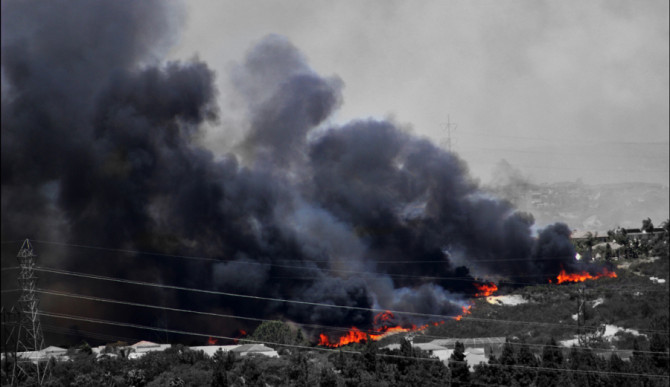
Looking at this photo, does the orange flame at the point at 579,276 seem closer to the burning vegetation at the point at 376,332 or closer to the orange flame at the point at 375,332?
the burning vegetation at the point at 376,332

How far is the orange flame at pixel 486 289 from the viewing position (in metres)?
124

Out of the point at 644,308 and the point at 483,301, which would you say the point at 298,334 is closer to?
the point at 483,301

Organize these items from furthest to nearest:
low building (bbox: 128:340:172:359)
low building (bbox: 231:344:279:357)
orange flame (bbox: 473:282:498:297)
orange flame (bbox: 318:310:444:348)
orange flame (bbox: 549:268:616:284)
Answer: orange flame (bbox: 549:268:616:284), orange flame (bbox: 473:282:498:297), orange flame (bbox: 318:310:444:348), low building (bbox: 231:344:279:357), low building (bbox: 128:340:172:359)

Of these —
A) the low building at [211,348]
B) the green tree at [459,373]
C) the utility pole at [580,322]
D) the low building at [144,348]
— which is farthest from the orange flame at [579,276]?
the low building at [144,348]

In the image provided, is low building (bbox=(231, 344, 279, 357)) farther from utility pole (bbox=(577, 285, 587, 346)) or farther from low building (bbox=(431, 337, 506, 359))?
utility pole (bbox=(577, 285, 587, 346))

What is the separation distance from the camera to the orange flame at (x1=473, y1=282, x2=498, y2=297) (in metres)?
124

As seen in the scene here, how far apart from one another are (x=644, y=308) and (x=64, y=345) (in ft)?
287

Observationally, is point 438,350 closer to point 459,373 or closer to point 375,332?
point 375,332

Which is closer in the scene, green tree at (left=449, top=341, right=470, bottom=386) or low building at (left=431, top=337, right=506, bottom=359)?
green tree at (left=449, top=341, right=470, bottom=386)

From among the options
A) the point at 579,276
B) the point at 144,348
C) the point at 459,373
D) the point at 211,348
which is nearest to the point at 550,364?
the point at 459,373

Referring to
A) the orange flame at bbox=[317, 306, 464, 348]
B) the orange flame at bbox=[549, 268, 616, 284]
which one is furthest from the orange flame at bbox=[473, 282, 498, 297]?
the orange flame at bbox=[317, 306, 464, 348]

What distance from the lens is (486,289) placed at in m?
126

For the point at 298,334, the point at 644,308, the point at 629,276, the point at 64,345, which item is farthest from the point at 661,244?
the point at 64,345

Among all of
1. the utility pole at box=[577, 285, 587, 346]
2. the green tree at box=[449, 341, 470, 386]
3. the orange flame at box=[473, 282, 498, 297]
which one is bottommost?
the green tree at box=[449, 341, 470, 386]
